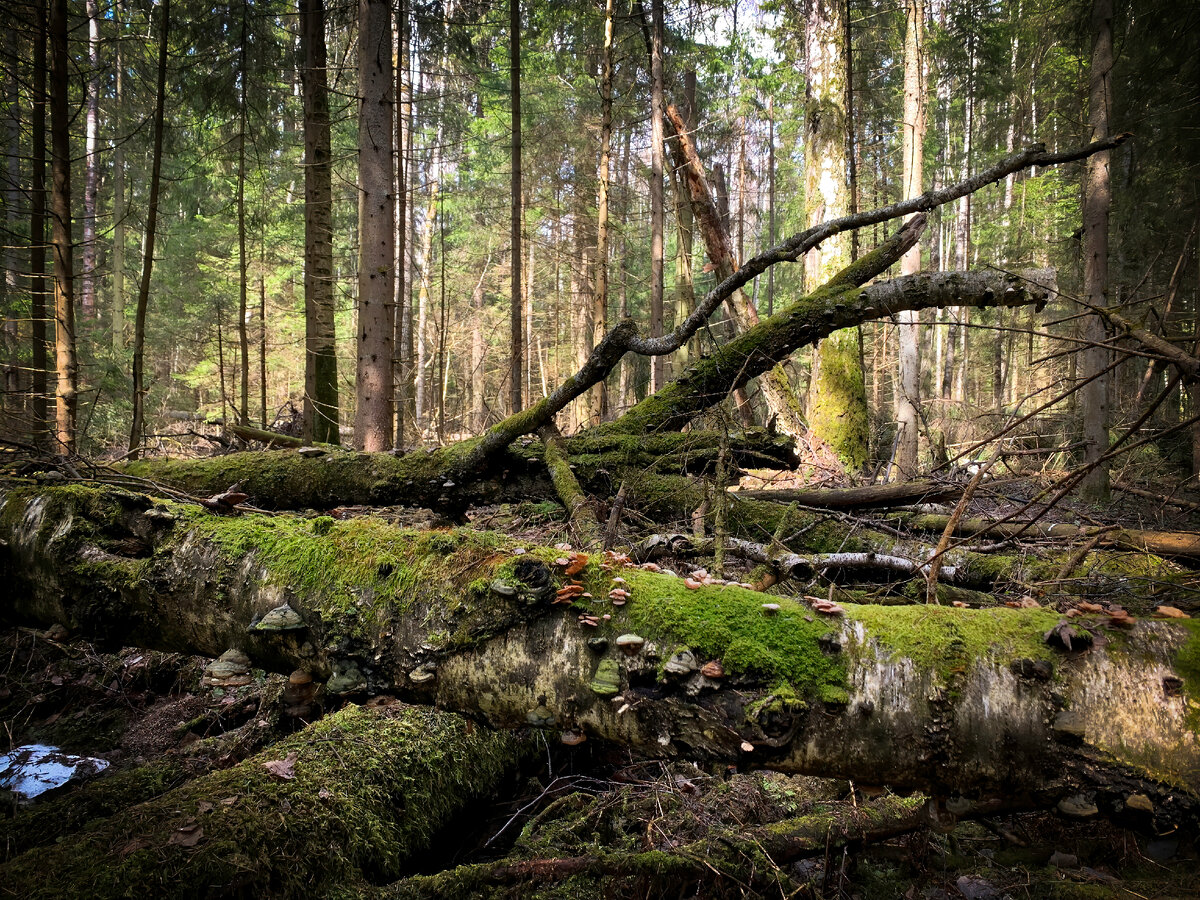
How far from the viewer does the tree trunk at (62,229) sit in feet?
20.2

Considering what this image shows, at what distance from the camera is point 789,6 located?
34.6 ft

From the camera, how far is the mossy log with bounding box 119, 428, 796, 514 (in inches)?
173

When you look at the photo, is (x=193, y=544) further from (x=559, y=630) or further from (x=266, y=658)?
(x=559, y=630)

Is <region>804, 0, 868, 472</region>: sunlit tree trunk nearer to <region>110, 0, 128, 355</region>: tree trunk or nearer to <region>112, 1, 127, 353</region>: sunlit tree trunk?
<region>110, 0, 128, 355</region>: tree trunk

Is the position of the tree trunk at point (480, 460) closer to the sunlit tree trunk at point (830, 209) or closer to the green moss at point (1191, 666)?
the green moss at point (1191, 666)

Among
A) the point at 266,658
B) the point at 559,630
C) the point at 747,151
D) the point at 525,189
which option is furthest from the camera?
the point at 747,151

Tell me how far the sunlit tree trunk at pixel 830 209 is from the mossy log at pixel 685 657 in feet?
19.8

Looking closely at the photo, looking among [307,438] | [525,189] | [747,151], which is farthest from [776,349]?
[747,151]

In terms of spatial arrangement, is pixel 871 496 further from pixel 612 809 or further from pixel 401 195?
pixel 401 195

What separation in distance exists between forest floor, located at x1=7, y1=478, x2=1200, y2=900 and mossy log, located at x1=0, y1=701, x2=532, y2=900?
0.27 m

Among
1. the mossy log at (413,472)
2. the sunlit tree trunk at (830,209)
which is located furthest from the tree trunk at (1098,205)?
the mossy log at (413,472)

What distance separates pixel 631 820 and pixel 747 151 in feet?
108

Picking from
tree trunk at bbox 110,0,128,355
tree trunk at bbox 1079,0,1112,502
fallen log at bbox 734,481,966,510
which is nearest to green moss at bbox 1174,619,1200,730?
fallen log at bbox 734,481,966,510

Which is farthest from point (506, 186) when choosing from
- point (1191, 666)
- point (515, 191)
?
point (1191, 666)
